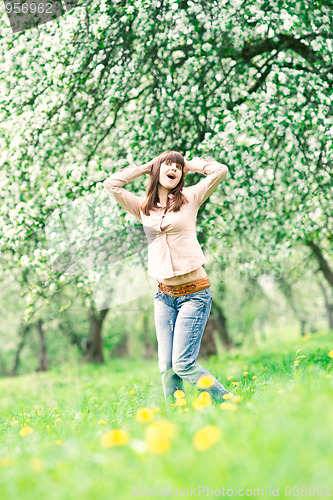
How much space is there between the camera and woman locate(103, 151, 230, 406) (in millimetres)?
3914

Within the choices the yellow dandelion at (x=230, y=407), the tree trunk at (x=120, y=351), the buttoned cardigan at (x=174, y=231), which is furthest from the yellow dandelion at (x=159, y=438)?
the tree trunk at (x=120, y=351)

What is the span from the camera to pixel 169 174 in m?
4.13

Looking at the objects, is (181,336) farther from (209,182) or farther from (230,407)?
(209,182)

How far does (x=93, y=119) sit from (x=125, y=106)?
1.68 feet

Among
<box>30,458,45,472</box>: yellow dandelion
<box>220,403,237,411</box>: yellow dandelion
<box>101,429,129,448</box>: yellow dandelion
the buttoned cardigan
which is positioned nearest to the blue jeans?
the buttoned cardigan

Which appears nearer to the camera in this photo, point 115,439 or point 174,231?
point 115,439

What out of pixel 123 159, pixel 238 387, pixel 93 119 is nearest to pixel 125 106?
pixel 93 119

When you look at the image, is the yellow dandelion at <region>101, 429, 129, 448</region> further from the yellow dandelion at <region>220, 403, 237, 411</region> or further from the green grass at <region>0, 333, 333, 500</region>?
the yellow dandelion at <region>220, 403, 237, 411</region>

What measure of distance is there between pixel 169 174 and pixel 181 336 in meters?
1.34

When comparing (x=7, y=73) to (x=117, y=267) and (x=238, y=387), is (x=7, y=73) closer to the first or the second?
(x=117, y=267)

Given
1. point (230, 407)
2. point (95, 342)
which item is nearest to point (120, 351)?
point (95, 342)

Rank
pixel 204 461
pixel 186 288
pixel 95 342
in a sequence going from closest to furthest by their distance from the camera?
pixel 204 461
pixel 186 288
pixel 95 342

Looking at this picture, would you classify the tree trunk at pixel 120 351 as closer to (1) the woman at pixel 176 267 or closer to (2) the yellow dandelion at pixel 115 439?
(1) the woman at pixel 176 267

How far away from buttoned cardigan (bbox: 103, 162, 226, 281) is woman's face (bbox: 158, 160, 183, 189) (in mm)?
115
